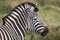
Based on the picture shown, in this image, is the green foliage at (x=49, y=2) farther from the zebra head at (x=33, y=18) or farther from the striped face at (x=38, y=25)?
the zebra head at (x=33, y=18)

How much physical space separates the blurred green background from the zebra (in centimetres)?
218

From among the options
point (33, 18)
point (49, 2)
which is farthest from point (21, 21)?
point (49, 2)

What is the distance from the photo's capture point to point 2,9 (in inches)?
448

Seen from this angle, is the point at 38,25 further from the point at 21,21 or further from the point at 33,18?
the point at 21,21

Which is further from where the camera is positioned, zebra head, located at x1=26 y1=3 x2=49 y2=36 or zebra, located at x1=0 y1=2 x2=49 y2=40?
zebra head, located at x1=26 y1=3 x2=49 y2=36

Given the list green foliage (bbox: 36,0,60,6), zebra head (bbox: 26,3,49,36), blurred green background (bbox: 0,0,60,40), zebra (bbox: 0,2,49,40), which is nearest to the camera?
zebra (bbox: 0,2,49,40)

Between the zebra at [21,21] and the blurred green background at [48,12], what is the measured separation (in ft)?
7.16

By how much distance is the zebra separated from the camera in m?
5.26

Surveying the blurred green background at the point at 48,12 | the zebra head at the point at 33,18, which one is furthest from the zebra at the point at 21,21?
the blurred green background at the point at 48,12

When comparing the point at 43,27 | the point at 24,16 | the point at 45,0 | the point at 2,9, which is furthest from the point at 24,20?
the point at 45,0

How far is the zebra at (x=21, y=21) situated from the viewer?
5.26 metres

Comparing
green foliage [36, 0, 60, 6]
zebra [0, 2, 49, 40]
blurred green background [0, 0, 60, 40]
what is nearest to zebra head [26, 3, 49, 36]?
zebra [0, 2, 49, 40]

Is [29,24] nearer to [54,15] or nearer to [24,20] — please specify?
[24,20]

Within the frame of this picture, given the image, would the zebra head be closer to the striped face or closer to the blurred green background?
the striped face
